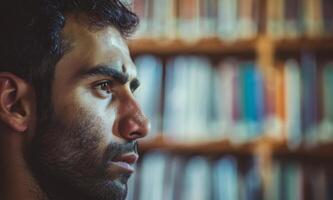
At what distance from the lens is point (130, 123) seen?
A: 986 millimetres

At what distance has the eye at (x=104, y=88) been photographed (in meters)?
0.99

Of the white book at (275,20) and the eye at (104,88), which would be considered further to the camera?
the white book at (275,20)

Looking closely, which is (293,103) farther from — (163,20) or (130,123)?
(130,123)

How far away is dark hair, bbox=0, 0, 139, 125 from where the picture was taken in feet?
3.13

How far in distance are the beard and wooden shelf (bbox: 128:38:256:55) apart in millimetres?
1376

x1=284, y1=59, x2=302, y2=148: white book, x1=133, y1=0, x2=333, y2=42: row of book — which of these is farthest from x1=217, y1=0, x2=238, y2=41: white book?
x1=284, y1=59, x2=302, y2=148: white book

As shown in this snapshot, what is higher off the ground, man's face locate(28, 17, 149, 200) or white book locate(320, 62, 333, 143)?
white book locate(320, 62, 333, 143)

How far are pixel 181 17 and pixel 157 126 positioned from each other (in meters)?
0.39

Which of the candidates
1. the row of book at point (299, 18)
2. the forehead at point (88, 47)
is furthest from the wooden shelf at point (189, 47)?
the forehead at point (88, 47)

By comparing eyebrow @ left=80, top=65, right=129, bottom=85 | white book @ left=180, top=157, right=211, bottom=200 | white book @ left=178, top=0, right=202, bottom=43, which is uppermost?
white book @ left=178, top=0, right=202, bottom=43

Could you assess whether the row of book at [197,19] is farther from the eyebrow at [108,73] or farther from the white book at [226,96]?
the eyebrow at [108,73]

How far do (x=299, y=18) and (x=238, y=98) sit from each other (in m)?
0.34

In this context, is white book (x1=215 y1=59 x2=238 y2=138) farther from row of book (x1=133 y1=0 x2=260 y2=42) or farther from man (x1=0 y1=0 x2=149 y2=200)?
man (x1=0 y1=0 x2=149 y2=200)

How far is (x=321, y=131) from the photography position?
2256mm
